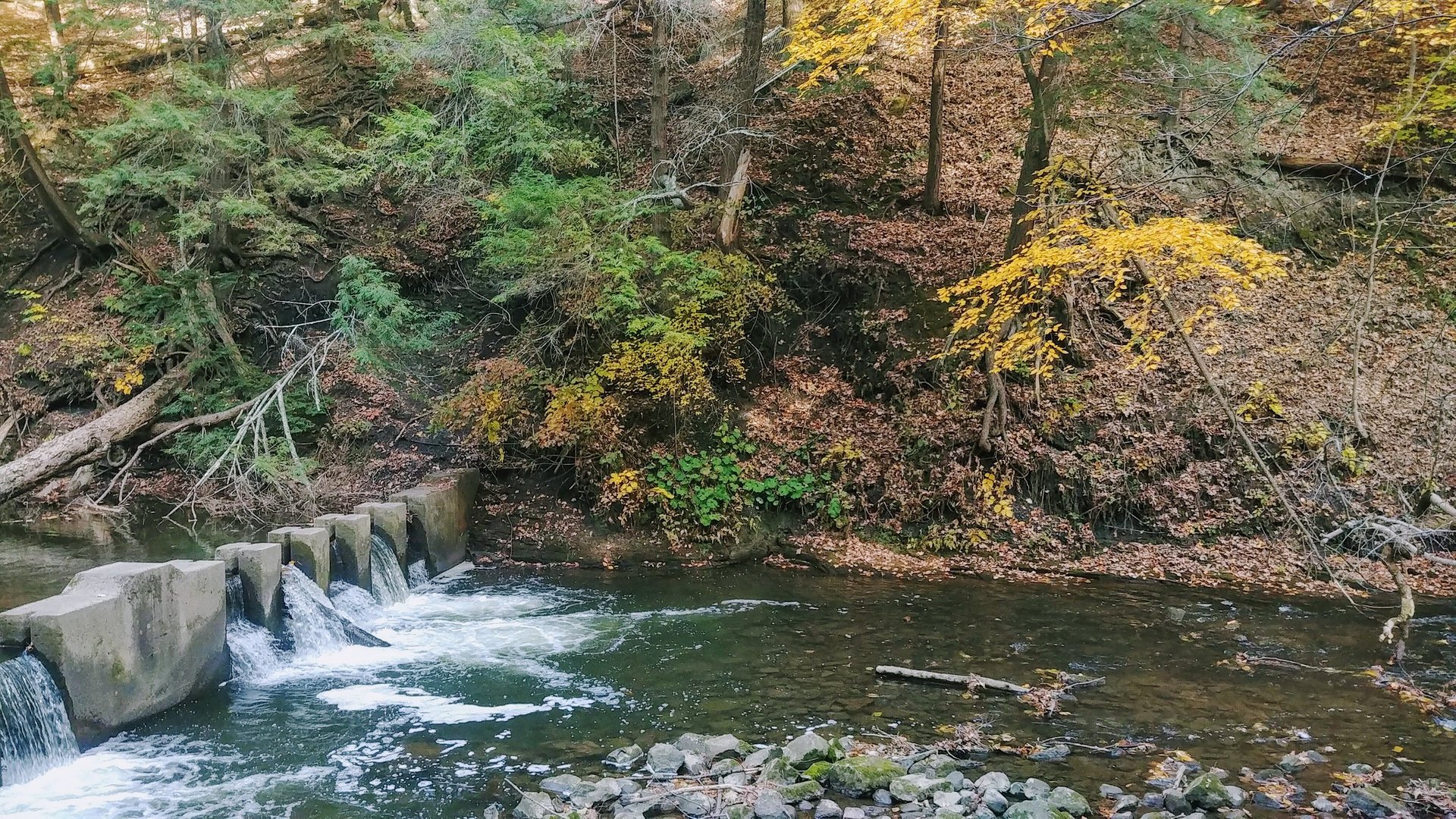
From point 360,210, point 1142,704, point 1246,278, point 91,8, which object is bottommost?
point 1142,704

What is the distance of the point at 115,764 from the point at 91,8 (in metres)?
13.7

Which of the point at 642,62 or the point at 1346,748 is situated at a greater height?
the point at 642,62

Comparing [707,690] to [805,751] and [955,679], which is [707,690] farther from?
[955,679]

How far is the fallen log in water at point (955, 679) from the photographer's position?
6816 mm

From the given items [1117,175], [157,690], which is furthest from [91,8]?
[1117,175]

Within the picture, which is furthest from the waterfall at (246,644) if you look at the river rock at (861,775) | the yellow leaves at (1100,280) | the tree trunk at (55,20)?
the tree trunk at (55,20)

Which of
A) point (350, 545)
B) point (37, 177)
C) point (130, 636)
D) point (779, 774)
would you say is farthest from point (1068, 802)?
point (37, 177)

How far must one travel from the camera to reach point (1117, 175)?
12500 mm

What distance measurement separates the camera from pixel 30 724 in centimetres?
545

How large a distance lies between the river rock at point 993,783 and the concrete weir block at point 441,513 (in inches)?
295

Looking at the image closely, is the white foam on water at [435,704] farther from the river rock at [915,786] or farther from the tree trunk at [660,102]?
the tree trunk at [660,102]

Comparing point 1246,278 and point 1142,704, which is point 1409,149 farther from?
point 1142,704

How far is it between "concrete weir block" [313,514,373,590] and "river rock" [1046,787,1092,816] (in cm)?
726

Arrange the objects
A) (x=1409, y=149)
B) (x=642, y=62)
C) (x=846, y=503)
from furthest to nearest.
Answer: (x=642, y=62) < (x=1409, y=149) < (x=846, y=503)
